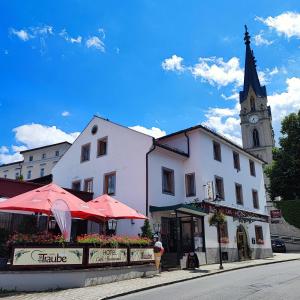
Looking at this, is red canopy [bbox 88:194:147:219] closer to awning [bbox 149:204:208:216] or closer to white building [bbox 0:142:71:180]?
awning [bbox 149:204:208:216]

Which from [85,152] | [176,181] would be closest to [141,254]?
[176,181]

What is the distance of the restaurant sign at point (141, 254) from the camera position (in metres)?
15.7

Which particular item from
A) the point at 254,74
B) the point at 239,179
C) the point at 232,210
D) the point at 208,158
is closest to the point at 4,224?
the point at 208,158

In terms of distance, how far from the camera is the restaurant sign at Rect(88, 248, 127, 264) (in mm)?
13781

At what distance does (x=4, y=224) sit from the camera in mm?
18578

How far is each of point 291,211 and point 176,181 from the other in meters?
22.2

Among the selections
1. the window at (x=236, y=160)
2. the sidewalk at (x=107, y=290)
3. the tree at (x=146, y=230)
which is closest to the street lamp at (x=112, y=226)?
the tree at (x=146, y=230)

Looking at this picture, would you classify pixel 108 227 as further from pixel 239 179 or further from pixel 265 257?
pixel 265 257

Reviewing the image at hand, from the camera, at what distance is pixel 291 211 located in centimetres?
4028

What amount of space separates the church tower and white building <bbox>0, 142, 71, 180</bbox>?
38.4 m

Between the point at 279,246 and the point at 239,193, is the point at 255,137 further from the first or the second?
the point at 239,193

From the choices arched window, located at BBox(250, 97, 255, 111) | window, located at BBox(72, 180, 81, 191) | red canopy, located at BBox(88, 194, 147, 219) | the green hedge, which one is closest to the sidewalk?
red canopy, located at BBox(88, 194, 147, 219)

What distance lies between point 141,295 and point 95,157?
15420 mm

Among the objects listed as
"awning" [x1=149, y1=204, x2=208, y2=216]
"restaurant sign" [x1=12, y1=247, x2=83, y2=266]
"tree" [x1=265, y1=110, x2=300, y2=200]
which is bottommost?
"restaurant sign" [x1=12, y1=247, x2=83, y2=266]
